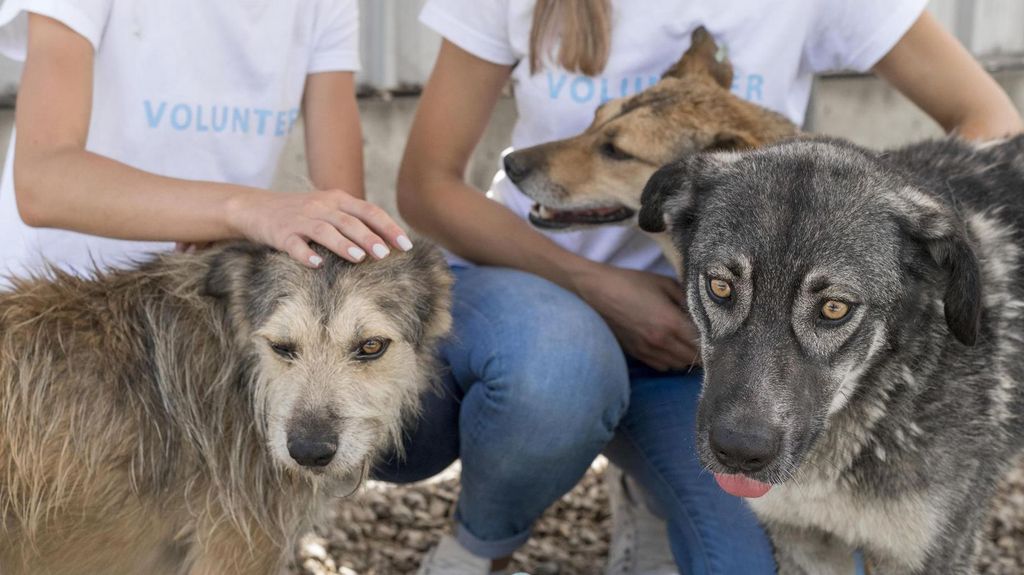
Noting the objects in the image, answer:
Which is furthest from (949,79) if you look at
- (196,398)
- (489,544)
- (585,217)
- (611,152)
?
(196,398)

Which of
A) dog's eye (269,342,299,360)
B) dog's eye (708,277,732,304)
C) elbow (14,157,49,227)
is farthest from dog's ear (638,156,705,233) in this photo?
elbow (14,157,49,227)

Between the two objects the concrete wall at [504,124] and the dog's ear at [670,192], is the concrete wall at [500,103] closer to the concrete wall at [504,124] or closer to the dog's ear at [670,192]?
the concrete wall at [504,124]

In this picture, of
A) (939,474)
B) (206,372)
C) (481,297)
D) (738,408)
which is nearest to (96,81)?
(206,372)

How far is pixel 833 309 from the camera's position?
254 cm

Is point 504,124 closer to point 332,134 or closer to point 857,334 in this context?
point 332,134

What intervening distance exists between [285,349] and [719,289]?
41.5 inches

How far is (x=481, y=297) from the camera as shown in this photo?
3.48 meters

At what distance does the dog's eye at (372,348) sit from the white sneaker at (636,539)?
144 cm

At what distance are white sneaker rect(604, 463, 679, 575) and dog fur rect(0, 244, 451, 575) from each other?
4.28 ft

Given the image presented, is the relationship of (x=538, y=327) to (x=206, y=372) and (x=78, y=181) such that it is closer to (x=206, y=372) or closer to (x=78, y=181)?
(x=206, y=372)

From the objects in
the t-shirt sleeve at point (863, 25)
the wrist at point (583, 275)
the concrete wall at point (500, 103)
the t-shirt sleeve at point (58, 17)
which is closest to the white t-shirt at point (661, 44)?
the t-shirt sleeve at point (863, 25)

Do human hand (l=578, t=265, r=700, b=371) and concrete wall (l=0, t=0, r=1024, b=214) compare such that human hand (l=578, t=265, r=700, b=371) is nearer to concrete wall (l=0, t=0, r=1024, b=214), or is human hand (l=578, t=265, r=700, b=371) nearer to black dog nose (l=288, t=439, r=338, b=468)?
black dog nose (l=288, t=439, r=338, b=468)

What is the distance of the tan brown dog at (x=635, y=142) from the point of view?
3484 mm

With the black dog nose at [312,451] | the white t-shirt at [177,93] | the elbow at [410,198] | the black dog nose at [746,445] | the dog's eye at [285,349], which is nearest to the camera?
the black dog nose at [746,445]
